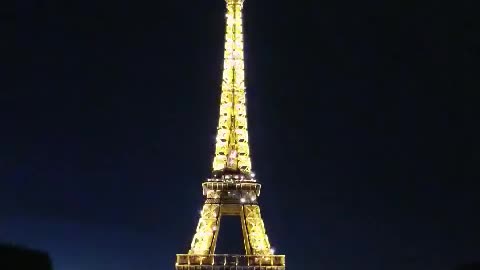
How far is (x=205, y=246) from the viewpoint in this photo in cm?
5816

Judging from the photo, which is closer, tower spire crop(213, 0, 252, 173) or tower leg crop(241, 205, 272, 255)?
tower leg crop(241, 205, 272, 255)

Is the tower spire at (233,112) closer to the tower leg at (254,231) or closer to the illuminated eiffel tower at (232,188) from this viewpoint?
the illuminated eiffel tower at (232,188)

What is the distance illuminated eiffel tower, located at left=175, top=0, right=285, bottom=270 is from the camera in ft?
187

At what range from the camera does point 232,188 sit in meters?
60.0

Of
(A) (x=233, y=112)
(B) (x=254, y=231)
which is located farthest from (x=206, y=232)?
(A) (x=233, y=112)

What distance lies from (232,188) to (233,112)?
6634 millimetres

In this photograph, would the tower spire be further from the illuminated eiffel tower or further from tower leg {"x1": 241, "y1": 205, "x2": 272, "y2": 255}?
tower leg {"x1": 241, "y1": 205, "x2": 272, "y2": 255}

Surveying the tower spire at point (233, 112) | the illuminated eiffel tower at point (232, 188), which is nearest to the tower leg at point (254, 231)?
the illuminated eiffel tower at point (232, 188)

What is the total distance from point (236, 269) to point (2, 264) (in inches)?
1428

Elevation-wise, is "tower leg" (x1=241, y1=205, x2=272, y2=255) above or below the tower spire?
below

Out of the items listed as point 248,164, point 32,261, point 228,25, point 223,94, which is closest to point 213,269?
point 248,164

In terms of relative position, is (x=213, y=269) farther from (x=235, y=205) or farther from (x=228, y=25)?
(x=228, y=25)

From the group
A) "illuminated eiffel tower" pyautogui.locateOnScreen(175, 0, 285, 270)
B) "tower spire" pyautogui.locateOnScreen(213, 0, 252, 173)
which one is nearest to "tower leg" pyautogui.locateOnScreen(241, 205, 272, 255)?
"illuminated eiffel tower" pyautogui.locateOnScreen(175, 0, 285, 270)

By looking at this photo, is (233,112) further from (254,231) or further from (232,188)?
(254,231)
